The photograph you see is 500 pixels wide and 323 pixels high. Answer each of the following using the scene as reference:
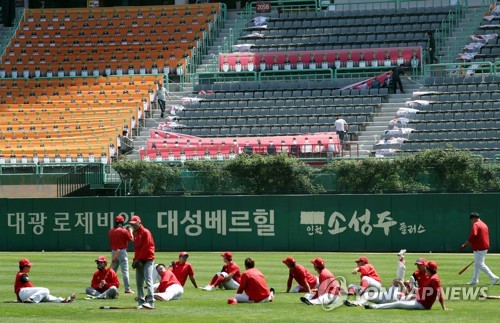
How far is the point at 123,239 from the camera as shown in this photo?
72.3ft

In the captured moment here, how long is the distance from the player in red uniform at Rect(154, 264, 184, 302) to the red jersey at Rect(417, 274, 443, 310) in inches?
185

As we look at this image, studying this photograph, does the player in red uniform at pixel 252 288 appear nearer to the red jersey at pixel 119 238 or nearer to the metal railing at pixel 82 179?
the red jersey at pixel 119 238

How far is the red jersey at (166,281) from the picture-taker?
68.2 ft

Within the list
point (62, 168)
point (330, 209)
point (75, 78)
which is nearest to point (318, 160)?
point (330, 209)

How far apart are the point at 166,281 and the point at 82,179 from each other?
18797 mm

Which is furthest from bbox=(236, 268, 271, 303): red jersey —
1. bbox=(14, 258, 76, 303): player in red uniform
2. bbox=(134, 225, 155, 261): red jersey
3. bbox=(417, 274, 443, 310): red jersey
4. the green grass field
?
bbox=(14, 258, 76, 303): player in red uniform

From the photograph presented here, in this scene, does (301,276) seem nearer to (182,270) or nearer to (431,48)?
(182,270)

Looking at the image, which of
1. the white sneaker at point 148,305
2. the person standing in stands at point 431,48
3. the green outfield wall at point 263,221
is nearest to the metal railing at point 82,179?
the green outfield wall at point 263,221

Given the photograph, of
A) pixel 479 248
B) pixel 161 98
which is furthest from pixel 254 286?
pixel 161 98

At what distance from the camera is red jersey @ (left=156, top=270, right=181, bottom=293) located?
20797 millimetres

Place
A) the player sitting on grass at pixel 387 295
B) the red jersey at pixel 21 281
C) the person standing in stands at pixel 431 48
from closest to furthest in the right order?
the player sitting on grass at pixel 387 295 < the red jersey at pixel 21 281 < the person standing in stands at pixel 431 48

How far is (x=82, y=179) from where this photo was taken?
39.1m

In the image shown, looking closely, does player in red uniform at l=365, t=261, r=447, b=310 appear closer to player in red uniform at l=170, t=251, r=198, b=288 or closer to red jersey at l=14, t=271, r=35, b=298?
player in red uniform at l=170, t=251, r=198, b=288

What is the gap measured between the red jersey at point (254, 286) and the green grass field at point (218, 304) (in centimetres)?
37
